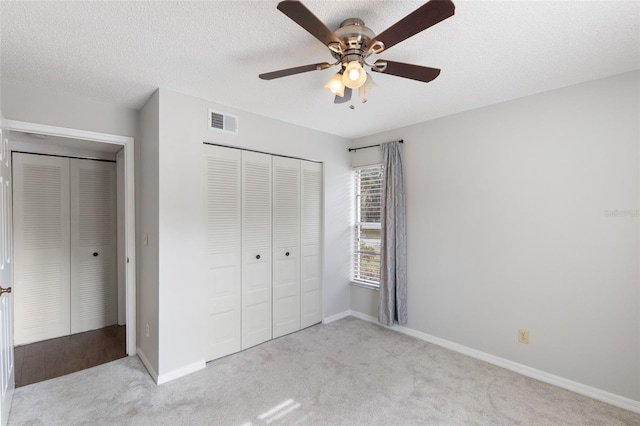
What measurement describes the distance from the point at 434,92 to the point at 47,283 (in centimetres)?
456

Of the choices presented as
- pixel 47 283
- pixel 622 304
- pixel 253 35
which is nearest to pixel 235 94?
pixel 253 35

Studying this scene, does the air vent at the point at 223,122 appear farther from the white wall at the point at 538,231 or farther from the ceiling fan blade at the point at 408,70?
the white wall at the point at 538,231

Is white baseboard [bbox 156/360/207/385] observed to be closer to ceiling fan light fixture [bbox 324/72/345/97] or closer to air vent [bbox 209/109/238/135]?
air vent [bbox 209/109/238/135]

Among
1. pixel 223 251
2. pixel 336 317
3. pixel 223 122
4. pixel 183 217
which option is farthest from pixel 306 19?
pixel 336 317

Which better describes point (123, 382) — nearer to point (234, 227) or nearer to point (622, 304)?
point (234, 227)

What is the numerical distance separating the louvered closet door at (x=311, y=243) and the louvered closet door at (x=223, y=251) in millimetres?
870

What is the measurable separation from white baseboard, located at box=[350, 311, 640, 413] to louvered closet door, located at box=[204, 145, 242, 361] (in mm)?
1946

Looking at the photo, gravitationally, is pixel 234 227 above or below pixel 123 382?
above

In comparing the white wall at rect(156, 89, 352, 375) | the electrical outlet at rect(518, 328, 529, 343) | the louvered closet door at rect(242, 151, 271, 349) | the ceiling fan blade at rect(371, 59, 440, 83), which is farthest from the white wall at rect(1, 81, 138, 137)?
the electrical outlet at rect(518, 328, 529, 343)

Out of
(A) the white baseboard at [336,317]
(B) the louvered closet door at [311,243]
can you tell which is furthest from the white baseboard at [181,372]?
(A) the white baseboard at [336,317]

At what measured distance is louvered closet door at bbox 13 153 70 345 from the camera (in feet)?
10.3

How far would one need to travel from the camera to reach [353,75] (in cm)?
152

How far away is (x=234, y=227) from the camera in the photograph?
298 cm

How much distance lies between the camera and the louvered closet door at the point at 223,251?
9.19ft
